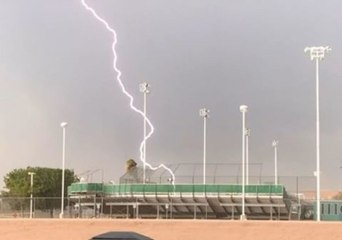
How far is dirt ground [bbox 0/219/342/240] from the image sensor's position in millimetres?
33719

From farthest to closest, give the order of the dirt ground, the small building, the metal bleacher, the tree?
the tree → the small building → the metal bleacher → the dirt ground

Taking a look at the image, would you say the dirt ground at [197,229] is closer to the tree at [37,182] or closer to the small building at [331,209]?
the small building at [331,209]

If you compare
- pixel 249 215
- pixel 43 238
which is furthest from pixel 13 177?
pixel 43 238

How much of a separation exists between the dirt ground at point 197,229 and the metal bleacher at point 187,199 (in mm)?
17557

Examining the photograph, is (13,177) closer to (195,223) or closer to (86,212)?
(86,212)

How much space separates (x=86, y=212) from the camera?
61.8m

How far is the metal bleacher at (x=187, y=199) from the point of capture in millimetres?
56031

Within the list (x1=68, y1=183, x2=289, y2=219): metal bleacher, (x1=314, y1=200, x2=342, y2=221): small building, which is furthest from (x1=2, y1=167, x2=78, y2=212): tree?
(x1=314, y1=200, x2=342, y2=221): small building

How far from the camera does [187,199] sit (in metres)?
57.7

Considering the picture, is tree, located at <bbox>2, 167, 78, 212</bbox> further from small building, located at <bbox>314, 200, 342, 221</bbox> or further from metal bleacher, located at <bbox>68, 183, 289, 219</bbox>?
small building, located at <bbox>314, 200, 342, 221</bbox>

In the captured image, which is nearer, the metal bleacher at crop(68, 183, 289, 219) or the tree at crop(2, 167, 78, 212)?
the metal bleacher at crop(68, 183, 289, 219)

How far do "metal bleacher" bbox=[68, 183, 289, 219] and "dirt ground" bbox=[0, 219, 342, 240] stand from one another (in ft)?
57.6

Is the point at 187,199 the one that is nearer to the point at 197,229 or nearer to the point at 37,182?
the point at 197,229

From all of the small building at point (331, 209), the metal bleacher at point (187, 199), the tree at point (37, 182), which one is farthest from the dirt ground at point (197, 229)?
the tree at point (37, 182)
